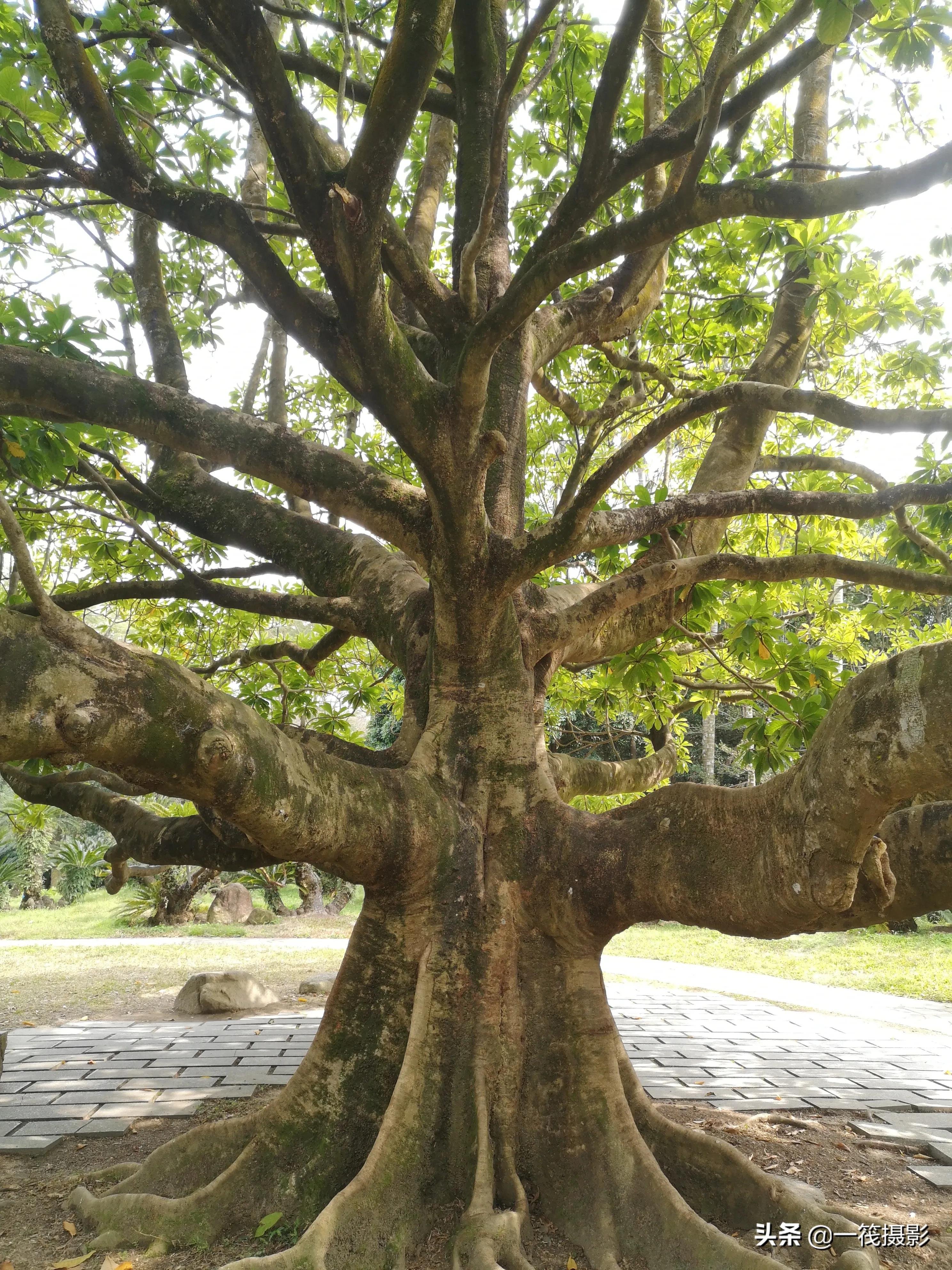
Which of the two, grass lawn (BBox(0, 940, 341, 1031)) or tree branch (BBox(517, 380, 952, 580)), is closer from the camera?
tree branch (BBox(517, 380, 952, 580))

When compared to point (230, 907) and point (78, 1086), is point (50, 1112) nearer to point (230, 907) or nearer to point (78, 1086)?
point (78, 1086)

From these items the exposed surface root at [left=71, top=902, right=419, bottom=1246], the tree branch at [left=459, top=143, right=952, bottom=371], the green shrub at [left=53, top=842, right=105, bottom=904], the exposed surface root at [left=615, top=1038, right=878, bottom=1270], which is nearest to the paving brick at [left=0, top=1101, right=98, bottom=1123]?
the exposed surface root at [left=71, top=902, right=419, bottom=1246]

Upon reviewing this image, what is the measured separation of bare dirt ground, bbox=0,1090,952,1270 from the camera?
3.14 metres

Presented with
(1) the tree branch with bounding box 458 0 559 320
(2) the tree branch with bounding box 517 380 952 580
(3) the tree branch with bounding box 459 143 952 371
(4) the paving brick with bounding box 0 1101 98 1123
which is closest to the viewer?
(3) the tree branch with bounding box 459 143 952 371

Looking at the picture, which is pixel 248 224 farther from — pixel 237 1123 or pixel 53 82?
pixel 237 1123

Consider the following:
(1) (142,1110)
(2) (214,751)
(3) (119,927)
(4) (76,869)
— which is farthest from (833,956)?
(4) (76,869)

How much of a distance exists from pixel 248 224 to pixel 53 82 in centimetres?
258

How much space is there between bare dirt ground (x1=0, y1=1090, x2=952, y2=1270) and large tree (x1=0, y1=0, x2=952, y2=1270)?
0.11m

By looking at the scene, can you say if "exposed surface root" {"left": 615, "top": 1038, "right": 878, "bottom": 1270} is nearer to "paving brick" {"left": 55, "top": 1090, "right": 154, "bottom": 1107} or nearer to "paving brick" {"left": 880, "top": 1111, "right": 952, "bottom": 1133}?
"paving brick" {"left": 880, "top": 1111, "right": 952, "bottom": 1133}

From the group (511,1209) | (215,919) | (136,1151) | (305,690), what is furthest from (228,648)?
(215,919)

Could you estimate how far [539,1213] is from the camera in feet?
11.1

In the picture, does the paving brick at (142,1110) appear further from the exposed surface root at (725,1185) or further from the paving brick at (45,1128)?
the exposed surface root at (725,1185)

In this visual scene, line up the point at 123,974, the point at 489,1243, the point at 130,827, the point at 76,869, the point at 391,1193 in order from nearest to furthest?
the point at 489,1243
the point at 391,1193
the point at 130,827
the point at 123,974
the point at 76,869

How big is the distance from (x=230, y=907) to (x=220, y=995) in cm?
744
